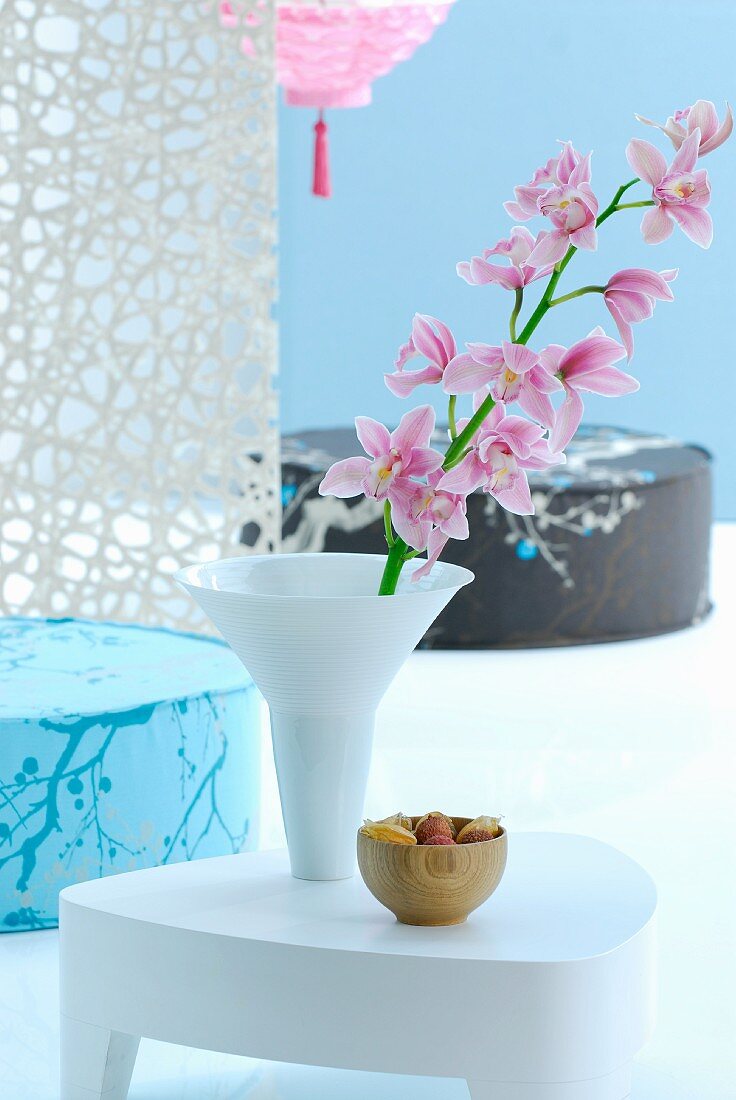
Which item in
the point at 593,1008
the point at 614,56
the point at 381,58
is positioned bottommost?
the point at 593,1008

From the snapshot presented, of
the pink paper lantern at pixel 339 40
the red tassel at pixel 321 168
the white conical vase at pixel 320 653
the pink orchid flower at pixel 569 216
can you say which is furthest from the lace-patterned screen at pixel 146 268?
the pink orchid flower at pixel 569 216

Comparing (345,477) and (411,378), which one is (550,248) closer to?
(411,378)

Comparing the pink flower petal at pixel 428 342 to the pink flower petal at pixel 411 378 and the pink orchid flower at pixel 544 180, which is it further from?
the pink orchid flower at pixel 544 180

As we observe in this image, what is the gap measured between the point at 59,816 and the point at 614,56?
212 inches

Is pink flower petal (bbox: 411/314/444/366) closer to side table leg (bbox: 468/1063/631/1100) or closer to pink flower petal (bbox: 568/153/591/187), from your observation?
pink flower petal (bbox: 568/153/591/187)

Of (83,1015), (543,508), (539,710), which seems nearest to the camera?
(83,1015)

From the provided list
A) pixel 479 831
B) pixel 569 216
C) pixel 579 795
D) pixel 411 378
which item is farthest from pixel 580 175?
pixel 579 795

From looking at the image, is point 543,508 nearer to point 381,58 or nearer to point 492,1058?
point 381,58

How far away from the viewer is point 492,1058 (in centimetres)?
141

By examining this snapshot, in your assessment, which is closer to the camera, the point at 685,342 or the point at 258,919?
the point at 258,919

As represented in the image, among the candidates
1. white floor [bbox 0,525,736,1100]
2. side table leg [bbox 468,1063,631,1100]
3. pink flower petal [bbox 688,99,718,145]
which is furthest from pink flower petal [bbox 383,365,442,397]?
white floor [bbox 0,525,736,1100]

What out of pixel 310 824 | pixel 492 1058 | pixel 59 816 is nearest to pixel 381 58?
pixel 59 816

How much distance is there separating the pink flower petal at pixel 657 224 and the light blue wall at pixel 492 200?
5.14m

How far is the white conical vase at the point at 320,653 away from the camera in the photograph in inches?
58.5
